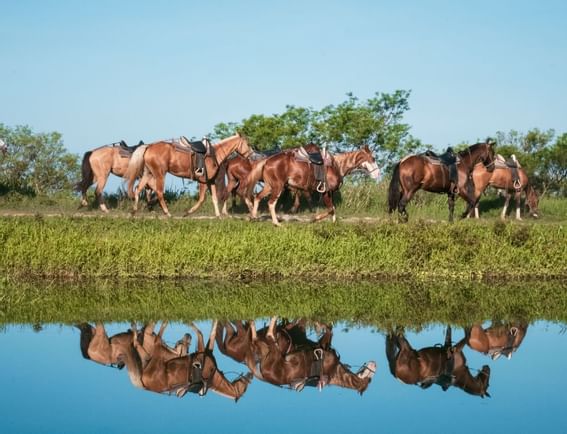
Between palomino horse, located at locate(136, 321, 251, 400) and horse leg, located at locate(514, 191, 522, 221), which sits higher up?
horse leg, located at locate(514, 191, 522, 221)

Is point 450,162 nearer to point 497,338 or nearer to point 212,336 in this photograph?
point 497,338

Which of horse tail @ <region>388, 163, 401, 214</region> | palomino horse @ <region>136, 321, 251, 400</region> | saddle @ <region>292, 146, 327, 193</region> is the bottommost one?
palomino horse @ <region>136, 321, 251, 400</region>

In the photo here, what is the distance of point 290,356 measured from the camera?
970cm

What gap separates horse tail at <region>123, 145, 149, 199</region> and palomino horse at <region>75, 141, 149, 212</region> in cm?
127

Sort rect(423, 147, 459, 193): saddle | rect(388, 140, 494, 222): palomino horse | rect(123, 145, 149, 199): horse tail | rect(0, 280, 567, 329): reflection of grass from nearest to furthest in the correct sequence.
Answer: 1. rect(0, 280, 567, 329): reflection of grass
2. rect(388, 140, 494, 222): palomino horse
3. rect(123, 145, 149, 199): horse tail
4. rect(423, 147, 459, 193): saddle

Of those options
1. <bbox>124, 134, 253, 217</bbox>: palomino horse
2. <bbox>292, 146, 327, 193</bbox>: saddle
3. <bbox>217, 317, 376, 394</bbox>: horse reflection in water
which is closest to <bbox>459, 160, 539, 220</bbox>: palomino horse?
<bbox>292, 146, 327, 193</bbox>: saddle

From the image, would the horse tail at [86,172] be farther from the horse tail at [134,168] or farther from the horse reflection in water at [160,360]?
the horse reflection in water at [160,360]

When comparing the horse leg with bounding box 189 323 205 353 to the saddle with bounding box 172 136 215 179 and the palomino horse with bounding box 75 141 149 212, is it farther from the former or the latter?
the palomino horse with bounding box 75 141 149 212

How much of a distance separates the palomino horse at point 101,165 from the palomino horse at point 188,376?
38.9ft

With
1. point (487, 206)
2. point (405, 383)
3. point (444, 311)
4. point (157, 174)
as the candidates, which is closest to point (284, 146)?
point (487, 206)

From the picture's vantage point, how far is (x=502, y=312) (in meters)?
12.1

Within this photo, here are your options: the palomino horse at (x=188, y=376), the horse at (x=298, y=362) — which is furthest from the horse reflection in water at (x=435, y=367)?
the palomino horse at (x=188, y=376)

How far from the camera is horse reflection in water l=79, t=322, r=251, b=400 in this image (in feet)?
28.2

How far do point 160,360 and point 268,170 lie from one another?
977cm
